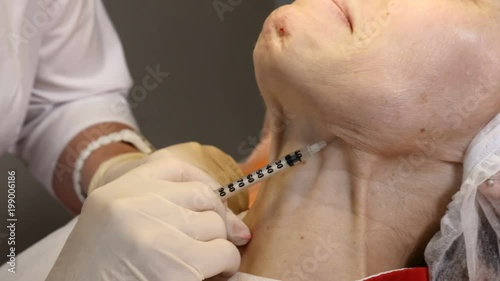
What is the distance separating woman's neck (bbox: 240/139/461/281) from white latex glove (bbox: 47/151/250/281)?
8 centimetres

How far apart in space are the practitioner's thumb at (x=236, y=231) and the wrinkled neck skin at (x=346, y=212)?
2cm

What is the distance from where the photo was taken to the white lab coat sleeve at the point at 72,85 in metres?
1.36

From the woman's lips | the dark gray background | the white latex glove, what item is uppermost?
the woman's lips

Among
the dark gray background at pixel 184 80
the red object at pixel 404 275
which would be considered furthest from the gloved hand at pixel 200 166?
the dark gray background at pixel 184 80

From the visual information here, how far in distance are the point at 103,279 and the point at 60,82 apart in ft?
1.97

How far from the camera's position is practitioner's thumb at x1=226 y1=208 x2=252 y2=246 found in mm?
1024

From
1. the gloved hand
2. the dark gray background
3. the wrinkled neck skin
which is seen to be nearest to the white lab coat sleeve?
the gloved hand

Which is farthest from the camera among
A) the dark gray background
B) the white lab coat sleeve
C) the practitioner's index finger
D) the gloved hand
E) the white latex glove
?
the dark gray background

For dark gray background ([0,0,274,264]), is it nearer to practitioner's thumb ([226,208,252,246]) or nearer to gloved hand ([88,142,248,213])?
gloved hand ([88,142,248,213])

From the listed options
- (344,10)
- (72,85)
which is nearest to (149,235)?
(344,10)

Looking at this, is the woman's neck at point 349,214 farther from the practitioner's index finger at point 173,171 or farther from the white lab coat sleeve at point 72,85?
the white lab coat sleeve at point 72,85

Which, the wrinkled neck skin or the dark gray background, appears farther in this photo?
the dark gray background

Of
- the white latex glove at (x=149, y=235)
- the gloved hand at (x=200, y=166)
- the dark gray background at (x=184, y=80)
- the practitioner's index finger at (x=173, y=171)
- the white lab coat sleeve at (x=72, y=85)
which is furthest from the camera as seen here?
the dark gray background at (x=184, y=80)

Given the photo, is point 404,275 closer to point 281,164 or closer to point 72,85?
point 281,164
